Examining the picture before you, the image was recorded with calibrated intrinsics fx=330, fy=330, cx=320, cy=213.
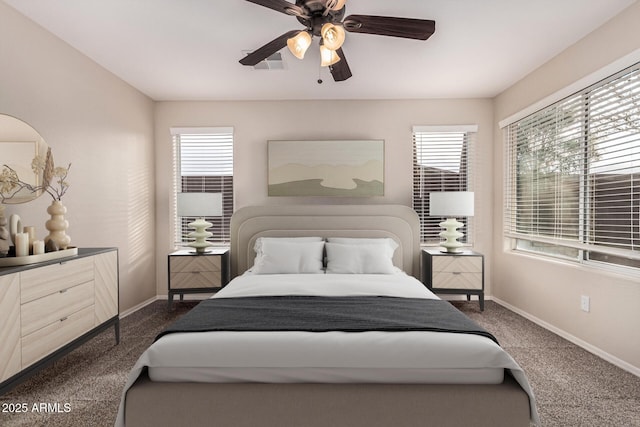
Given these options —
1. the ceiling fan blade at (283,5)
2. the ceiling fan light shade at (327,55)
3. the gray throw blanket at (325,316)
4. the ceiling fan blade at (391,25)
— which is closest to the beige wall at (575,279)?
the gray throw blanket at (325,316)

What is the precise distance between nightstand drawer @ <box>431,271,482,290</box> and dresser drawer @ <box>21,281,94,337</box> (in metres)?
3.30

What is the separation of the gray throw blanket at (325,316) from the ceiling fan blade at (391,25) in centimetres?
165

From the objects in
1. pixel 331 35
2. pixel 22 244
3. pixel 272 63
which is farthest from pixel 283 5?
pixel 22 244

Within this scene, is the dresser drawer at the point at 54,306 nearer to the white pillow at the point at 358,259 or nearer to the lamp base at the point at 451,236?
the white pillow at the point at 358,259

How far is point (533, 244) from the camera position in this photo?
3.66 m

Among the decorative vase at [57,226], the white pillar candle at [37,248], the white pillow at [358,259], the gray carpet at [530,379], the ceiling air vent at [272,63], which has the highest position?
the ceiling air vent at [272,63]

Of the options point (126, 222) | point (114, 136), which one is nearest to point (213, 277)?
point (126, 222)

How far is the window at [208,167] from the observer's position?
432 cm

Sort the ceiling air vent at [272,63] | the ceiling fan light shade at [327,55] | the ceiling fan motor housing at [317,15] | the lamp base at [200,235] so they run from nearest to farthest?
the ceiling fan motor housing at [317,15], the ceiling fan light shade at [327,55], the ceiling air vent at [272,63], the lamp base at [200,235]

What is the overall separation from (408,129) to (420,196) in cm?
87

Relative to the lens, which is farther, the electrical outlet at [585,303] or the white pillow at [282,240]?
the white pillow at [282,240]

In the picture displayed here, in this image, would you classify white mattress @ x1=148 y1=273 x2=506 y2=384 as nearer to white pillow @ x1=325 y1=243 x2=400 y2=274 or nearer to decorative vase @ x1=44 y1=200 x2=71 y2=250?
decorative vase @ x1=44 y1=200 x2=71 y2=250

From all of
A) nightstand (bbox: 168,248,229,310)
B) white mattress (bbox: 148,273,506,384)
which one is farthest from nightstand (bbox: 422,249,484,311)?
nightstand (bbox: 168,248,229,310)

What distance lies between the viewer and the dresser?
1864 mm
